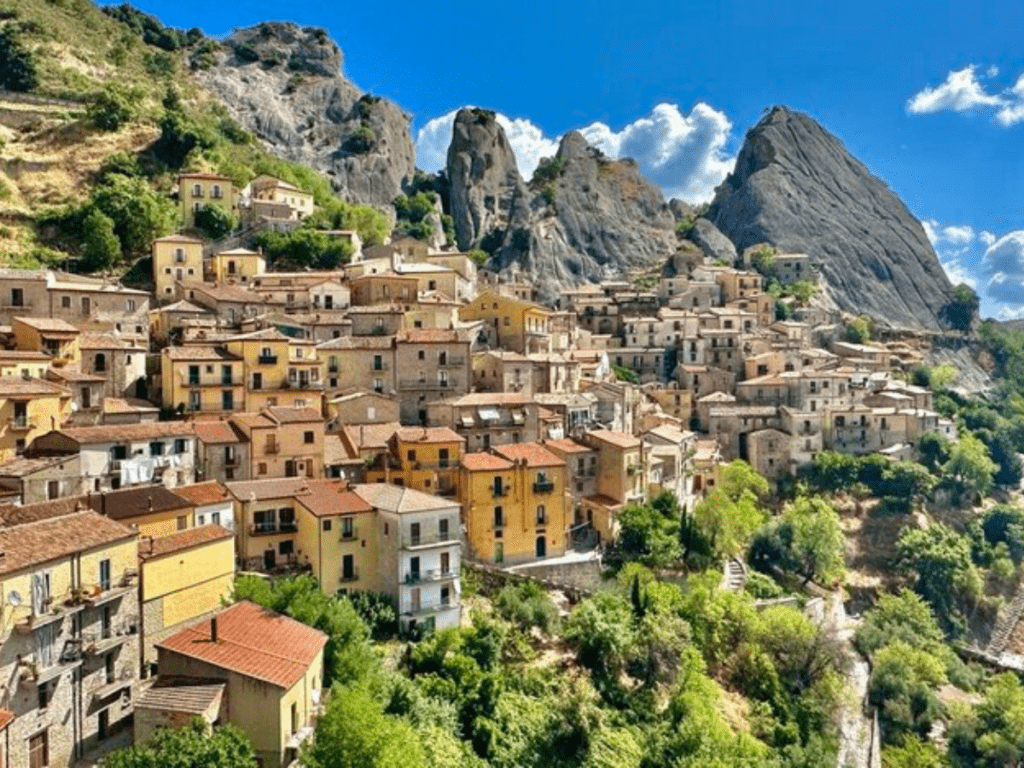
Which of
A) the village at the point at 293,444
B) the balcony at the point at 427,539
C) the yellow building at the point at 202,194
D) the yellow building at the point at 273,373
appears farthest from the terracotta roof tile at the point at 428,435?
the yellow building at the point at 202,194

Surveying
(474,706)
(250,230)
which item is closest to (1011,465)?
(474,706)

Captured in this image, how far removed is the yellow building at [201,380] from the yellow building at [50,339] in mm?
4138

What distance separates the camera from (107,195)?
59.2 metres

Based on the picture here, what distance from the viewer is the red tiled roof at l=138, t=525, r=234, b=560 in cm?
2469

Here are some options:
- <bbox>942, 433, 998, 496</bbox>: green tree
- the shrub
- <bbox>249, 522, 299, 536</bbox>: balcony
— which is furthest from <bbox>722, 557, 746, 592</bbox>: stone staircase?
the shrub

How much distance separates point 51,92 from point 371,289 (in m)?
44.0

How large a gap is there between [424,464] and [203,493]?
36.8ft

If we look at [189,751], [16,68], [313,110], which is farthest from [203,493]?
[313,110]

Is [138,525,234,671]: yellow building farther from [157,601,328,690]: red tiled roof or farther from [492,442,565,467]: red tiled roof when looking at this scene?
[492,442,565,467]: red tiled roof

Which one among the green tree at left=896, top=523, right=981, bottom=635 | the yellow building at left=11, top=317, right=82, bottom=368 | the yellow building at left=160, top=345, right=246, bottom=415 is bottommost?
the green tree at left=896, top=523, right=981, bottom=635

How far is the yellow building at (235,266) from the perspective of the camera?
55562 mm

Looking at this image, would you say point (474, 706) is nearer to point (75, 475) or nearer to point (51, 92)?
point (75, 475)

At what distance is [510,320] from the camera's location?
185ft

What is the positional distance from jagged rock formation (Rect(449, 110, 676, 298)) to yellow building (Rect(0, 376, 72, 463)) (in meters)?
64.1
